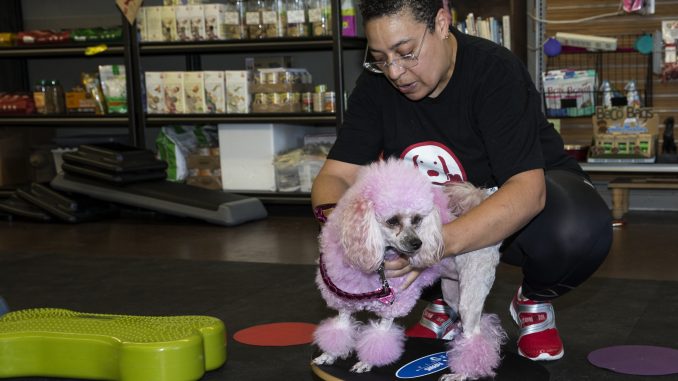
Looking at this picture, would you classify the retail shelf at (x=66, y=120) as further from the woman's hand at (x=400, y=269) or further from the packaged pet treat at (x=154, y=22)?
the woman's hand at (x=400, y=269)

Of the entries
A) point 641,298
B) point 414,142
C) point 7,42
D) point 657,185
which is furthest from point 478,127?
point 7,42

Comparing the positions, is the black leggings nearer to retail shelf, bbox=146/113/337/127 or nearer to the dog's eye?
the dog's eye

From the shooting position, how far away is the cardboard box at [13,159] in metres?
5.54

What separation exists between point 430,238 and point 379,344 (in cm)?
33

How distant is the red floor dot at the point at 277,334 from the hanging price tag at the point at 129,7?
10.0 feet

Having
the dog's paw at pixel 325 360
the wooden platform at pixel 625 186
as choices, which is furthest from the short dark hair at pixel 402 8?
the wooden platform at pixel 625 186

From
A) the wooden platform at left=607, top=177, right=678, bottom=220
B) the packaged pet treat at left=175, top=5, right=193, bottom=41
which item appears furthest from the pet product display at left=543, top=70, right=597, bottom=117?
the packaged pet treat at left=175, top=5, right=193, bottom=41

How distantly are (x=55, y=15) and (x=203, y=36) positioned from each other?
5.23 ft

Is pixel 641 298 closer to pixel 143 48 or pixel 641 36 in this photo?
pixel 641 36

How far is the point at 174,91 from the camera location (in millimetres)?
5047

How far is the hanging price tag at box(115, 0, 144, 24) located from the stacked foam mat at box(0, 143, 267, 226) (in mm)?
809

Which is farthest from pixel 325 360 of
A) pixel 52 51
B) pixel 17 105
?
pixel 17 105

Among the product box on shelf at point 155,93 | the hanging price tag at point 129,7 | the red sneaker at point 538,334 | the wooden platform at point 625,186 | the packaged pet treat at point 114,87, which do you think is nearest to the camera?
the red sneaker at point 538,334

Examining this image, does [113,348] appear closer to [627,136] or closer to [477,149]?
[477,149]
